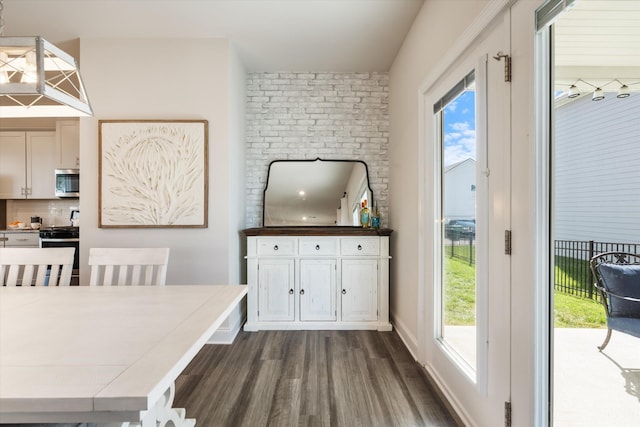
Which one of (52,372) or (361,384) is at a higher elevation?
(52,372)

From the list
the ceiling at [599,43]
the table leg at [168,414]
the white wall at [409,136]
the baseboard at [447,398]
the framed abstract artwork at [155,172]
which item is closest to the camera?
the ceiling at [599,43]

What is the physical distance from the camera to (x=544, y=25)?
3.78ft

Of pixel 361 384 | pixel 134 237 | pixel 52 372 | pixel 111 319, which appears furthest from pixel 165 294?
pixel 134 237

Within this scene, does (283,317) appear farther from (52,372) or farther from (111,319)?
(52,372)

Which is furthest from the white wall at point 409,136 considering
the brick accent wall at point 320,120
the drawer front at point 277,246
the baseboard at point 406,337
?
the drawer front at point 277,246

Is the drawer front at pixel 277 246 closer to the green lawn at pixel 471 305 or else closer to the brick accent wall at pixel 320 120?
the brick accent wall at pixel 320 120

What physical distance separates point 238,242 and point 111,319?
2098mm

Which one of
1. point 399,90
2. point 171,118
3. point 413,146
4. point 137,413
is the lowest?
point 137,413

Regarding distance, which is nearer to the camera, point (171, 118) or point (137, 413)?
point (137, 413)

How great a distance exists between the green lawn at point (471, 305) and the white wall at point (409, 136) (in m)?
0.49

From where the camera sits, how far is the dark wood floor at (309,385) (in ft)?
5.91

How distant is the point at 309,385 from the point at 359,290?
1204mm

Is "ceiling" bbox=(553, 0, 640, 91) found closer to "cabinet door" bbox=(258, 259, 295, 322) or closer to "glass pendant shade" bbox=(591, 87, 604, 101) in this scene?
"glass pendant shade" bbox=(591, 87, 604, 101)

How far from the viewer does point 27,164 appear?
4355 mm
